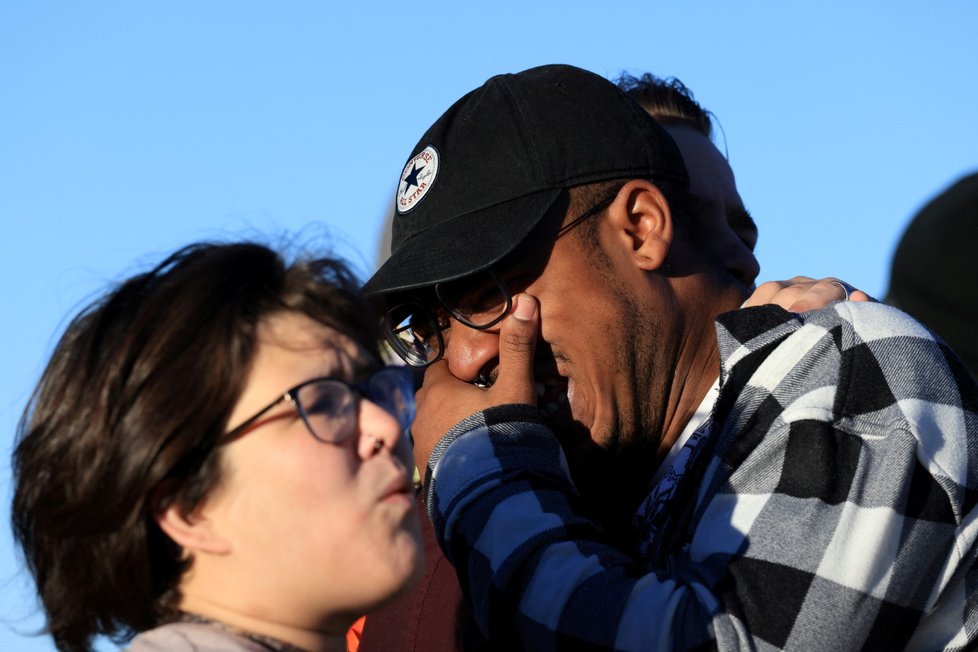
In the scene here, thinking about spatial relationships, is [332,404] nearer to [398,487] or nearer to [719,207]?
[398,487]

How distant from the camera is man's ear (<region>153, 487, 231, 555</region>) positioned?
176 centimetres

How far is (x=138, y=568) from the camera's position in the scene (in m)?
1.75

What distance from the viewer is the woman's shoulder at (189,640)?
1683mm

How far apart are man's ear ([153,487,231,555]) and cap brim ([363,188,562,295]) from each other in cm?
115

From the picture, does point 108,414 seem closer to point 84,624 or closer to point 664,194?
point 84,624

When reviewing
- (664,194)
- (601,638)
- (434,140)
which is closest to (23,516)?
(601,638)

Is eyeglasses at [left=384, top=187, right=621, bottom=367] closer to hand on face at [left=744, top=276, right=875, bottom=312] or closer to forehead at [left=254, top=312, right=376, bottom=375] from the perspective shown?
hand on face at [left=744, top=276, right=875, bottom=312]

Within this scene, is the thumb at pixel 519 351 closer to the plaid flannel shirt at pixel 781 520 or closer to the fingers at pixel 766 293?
the plaid flannel shirt at pixel 781 520

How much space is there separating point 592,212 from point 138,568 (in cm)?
161

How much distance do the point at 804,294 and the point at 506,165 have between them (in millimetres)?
761

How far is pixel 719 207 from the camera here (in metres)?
3.69

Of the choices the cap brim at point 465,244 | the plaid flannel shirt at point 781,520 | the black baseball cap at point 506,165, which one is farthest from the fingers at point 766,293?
the cap brim at point 465,244

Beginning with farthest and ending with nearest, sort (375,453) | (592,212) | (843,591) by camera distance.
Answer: (592,212) → (843,591) → (375,453)

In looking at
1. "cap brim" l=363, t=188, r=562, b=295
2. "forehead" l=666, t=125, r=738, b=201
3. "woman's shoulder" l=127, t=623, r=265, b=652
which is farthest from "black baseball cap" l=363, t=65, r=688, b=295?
"woman's shoulder" l=127, t=623, r=265, b=652
